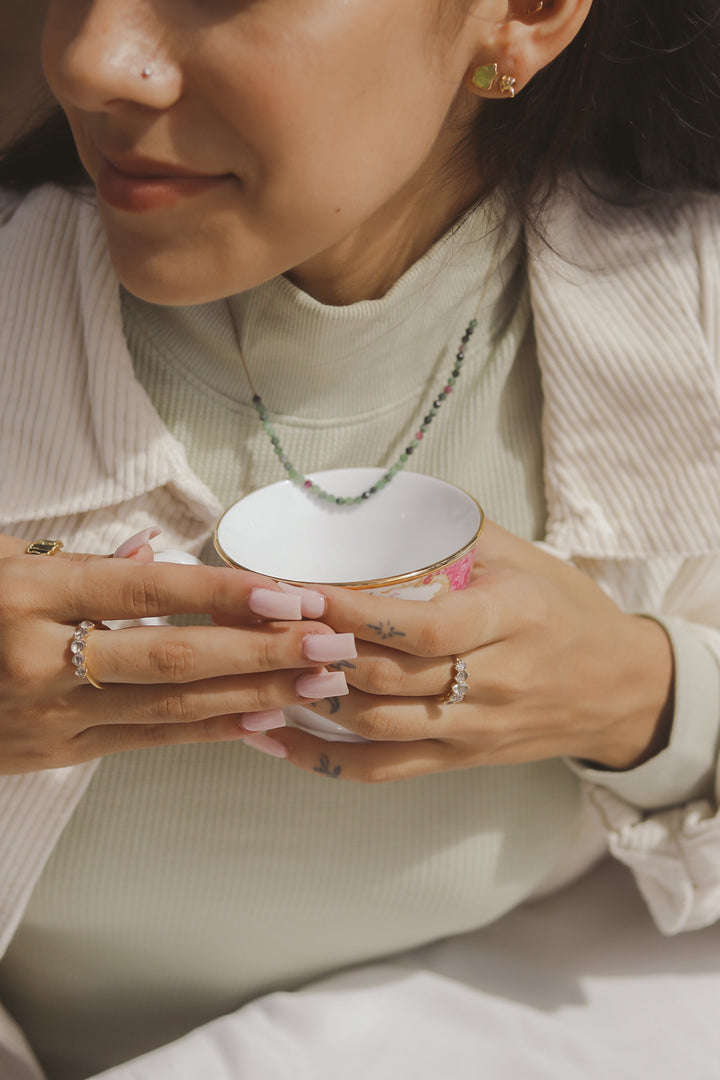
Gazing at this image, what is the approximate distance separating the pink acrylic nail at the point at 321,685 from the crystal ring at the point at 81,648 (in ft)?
0.40

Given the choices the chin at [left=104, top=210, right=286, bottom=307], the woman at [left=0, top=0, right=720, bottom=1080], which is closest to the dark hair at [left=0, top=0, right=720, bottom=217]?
the woman at [left=0, top=0, right=720, bottom=1080]

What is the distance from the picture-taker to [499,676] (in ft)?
2.15

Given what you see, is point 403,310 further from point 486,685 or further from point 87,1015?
point 87,1015

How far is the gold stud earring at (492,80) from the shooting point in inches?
25.9

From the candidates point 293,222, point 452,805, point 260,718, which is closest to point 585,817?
point 452,805

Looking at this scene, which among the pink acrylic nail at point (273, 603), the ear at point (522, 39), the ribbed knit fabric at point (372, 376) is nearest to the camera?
the pink acrylic nail at point (273, 603)

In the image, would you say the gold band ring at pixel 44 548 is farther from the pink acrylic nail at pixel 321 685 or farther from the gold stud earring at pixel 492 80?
the gold stud earring at pixel 492 80

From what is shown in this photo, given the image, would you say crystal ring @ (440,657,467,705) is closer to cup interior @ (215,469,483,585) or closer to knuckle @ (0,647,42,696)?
cup interior @ (215,469,483,585)

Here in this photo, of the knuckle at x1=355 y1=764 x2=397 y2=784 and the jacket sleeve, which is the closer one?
the knuckle at x1=355 y1=764 x2=397 y2=784

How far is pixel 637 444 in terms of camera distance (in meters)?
0.82

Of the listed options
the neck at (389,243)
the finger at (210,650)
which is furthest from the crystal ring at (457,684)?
the neck at (389,243)

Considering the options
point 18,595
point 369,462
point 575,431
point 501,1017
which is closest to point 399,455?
point 369,462

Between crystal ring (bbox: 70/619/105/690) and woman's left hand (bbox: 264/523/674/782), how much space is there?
14cm

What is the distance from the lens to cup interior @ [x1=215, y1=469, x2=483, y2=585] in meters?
0.69
